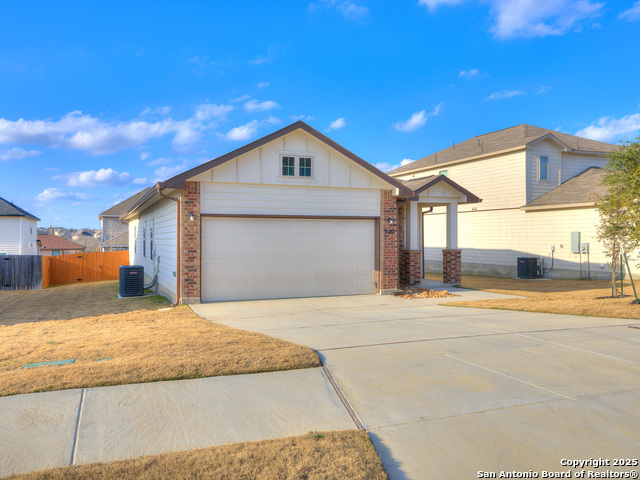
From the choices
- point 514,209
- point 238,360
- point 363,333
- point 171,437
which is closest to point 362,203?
point 363,333

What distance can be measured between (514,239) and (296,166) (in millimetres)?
14586

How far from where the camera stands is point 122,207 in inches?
1714

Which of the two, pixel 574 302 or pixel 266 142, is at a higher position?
pixel 266 142

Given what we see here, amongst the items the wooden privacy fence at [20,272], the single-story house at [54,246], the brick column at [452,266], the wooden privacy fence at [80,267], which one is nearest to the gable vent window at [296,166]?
the brick column at [452,266]

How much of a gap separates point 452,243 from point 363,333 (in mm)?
9483

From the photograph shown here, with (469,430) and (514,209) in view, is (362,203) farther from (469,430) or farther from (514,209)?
(514,209)

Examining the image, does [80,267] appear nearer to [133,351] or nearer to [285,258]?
[285,258]

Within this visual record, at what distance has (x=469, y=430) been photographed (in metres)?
3.93

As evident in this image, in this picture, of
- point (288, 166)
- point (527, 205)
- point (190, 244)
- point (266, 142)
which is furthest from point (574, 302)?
point (527, 205)

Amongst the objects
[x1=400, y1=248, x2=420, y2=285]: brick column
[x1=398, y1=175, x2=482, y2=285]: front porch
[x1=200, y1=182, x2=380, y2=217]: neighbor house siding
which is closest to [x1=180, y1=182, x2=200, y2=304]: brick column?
[x1=200, y1=182, x2=380, y2=217]: neighbor house siding

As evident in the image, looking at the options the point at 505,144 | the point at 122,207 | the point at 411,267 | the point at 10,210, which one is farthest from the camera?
the point at 122,207

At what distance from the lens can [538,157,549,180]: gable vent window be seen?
22062mm

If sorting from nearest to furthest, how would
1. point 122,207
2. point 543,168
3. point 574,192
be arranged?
point 574,192 → point 543,168 → point 122,207

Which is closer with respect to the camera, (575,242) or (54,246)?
(575,242)
